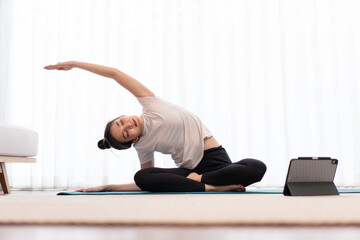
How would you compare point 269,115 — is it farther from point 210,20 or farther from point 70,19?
point 70,19

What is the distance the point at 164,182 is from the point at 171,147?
24 cm

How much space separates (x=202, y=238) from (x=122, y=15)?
2818mm

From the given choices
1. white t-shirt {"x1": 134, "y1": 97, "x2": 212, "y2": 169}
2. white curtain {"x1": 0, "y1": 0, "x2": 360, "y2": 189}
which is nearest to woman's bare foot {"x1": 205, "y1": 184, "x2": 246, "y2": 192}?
white t-shirt {"x1": 134, "y1": 97, "x2": 212, "y2": 169}

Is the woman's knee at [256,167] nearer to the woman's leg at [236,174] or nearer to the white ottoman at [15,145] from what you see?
the woman's leg at [236,174]

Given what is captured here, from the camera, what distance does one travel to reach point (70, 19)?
314cm

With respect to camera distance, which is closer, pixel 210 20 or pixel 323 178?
pixel 323 178

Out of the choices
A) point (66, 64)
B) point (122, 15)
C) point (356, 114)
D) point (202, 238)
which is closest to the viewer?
point (202, 238)

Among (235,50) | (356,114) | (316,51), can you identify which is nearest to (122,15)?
(235,50)

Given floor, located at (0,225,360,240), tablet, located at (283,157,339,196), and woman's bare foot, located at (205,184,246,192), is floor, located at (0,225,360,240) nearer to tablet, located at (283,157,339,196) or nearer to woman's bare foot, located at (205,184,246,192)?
tablet, located at (283,157,339,196)

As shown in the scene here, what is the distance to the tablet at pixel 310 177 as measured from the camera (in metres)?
1.44

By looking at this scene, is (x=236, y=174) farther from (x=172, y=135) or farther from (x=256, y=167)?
(x=172, y=135)

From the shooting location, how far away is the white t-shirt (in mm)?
1881

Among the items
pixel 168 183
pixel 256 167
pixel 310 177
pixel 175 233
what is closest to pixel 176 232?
pixel 175 233

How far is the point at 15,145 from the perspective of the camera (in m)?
2.06
